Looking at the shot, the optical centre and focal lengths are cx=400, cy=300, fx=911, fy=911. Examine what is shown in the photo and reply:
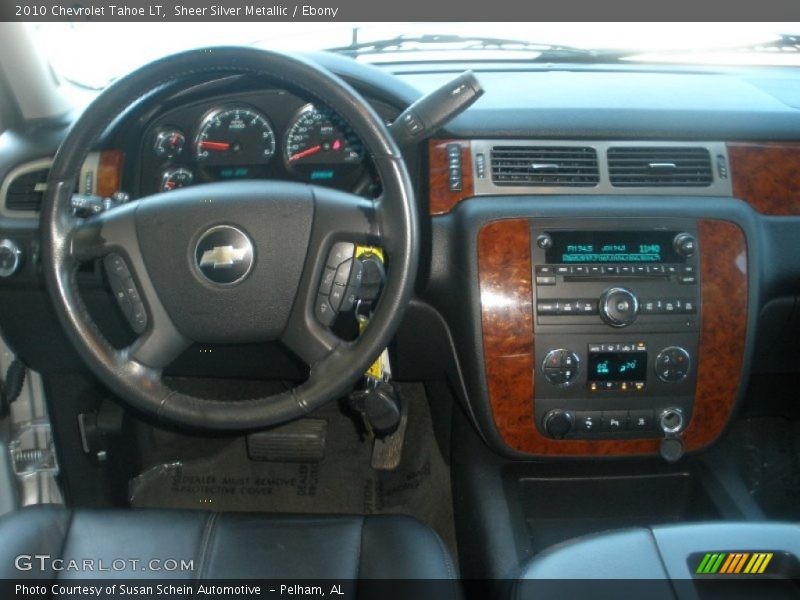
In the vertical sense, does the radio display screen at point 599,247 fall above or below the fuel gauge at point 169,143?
below

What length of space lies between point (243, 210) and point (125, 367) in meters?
0.34

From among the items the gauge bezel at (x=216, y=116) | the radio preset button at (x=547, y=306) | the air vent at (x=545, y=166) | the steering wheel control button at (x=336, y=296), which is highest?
the gauge bezel at (x=216, y=116)

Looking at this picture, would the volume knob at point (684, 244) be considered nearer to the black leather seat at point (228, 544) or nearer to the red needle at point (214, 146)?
the black leather seat at point (228, 544)

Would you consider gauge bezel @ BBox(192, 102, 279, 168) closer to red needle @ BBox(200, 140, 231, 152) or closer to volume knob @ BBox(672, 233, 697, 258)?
red needle @ BBox(200, 140, 231, 152)

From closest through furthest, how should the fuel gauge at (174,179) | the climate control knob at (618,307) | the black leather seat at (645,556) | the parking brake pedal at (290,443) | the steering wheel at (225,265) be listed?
the black leather seat at (645,556)
the steering wheel at (225,265)
the climate control knob at (618,307)
the fuel gauge at (174,179)
the parking brake pedal at (290,443)

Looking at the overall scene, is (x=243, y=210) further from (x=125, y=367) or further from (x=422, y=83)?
(x=422, y=83)

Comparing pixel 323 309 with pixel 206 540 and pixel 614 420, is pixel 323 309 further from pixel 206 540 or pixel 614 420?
pixel 614 420

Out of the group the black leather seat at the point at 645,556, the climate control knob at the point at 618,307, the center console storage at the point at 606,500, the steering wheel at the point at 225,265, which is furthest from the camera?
the center console storage at the point at 606,500

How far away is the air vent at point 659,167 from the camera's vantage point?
6.62 ft

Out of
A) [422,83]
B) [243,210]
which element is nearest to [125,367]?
[243,210]

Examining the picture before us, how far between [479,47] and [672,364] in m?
1.00

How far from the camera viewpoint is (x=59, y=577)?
5.30 feet

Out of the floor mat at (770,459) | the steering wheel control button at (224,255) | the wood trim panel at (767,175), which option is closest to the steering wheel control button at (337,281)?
the steering wheel control button at (224,255)

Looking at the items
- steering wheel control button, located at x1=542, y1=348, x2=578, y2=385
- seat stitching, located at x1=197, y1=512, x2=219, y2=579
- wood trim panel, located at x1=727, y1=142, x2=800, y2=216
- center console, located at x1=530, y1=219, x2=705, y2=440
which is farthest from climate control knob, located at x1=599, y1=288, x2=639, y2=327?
seat stitching, located at x1=197, y1=512, x2=219, y2=579
